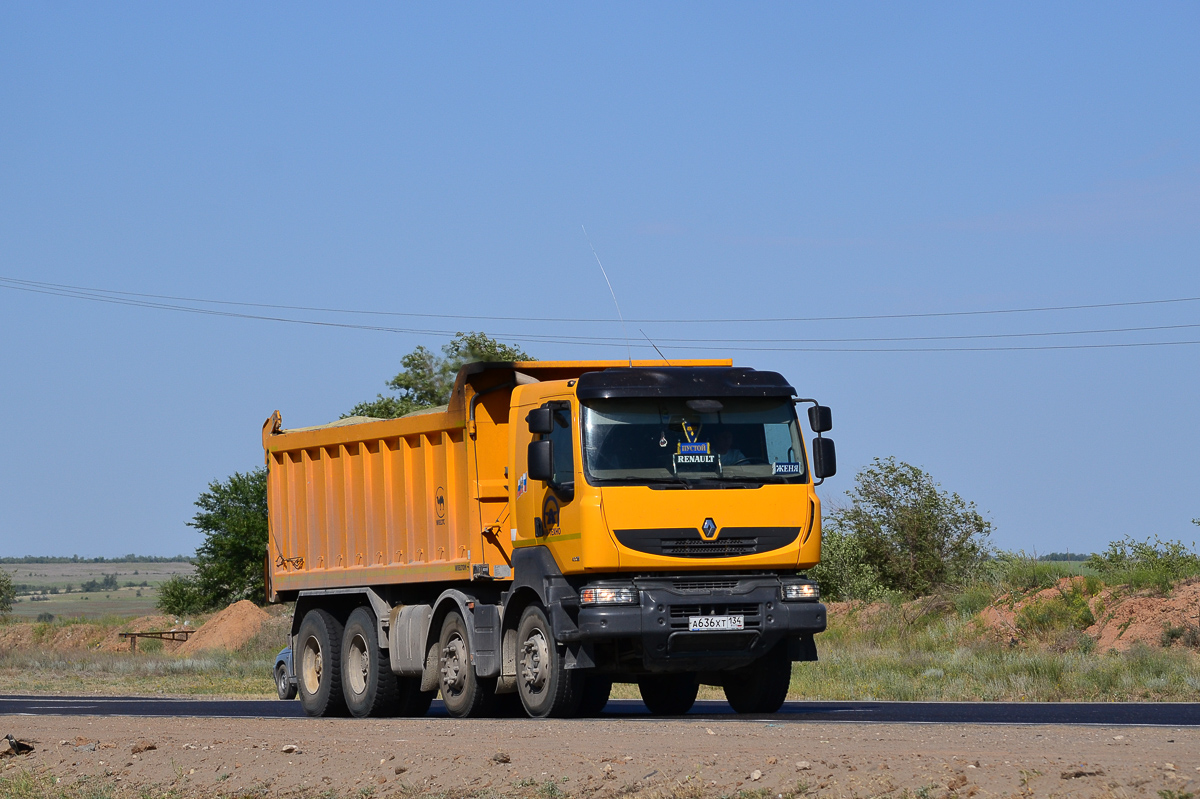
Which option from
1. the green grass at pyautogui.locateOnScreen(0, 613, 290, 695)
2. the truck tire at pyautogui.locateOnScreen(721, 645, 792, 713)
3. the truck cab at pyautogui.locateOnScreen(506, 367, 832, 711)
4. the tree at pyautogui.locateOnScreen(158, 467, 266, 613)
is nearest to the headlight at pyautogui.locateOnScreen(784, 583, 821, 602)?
the truck cab at pyautogui.locateOnScreen(506, 367, 832, 711)

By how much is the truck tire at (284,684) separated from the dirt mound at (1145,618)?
1357 cm

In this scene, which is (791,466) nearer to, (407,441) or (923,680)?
(407,441)

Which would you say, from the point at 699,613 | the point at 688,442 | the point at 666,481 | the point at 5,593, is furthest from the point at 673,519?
the point at 5,593

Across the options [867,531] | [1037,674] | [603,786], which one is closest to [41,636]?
[867,531]

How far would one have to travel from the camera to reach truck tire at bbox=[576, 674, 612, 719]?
15.4 metres

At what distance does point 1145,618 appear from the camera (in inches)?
1057

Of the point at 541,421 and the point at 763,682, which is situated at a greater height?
the point at 541,421

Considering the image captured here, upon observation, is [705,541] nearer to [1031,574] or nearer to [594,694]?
[594,694]

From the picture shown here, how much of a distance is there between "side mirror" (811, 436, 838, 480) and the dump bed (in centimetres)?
223

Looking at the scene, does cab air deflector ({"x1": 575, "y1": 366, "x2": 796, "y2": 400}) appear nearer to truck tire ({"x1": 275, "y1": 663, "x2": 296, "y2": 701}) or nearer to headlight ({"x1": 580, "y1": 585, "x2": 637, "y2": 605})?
headlight ({"x1": 580, "y1": 585, "x2": 637, "y2": 605})

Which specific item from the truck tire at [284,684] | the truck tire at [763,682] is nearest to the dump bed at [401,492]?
the truck tire at [284,684]

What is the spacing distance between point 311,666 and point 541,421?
6773mm

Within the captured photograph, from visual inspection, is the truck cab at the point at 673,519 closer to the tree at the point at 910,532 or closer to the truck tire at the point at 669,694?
the truck tire at the point at 669,694

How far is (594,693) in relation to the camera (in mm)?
15438
